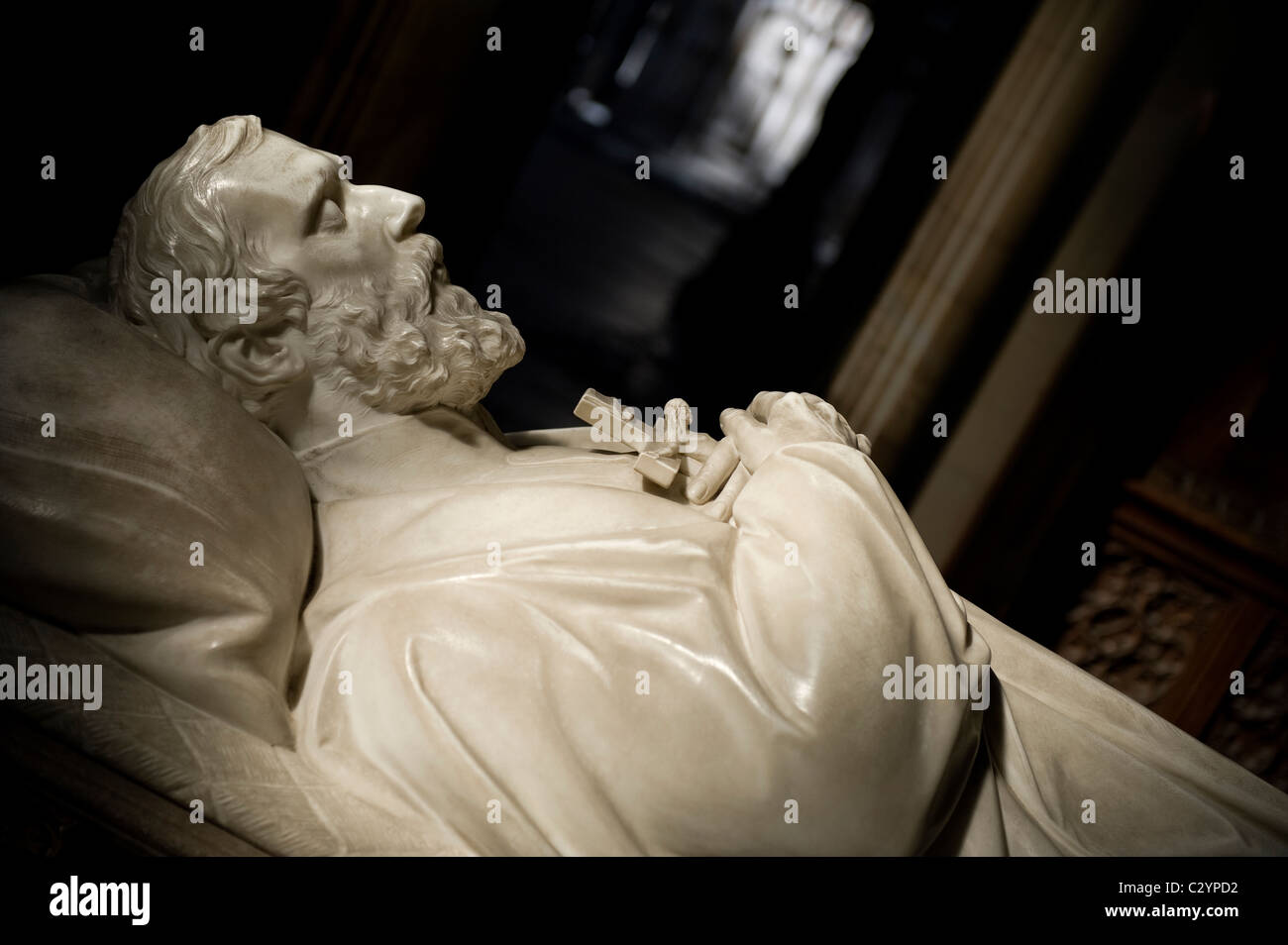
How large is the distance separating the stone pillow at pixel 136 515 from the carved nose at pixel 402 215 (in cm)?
46

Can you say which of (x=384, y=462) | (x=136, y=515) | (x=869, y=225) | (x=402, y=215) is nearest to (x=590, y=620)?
(x=384, y=462)

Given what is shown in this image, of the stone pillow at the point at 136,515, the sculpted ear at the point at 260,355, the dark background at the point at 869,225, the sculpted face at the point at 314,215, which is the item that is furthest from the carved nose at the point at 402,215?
the dark background at the point at 869,225

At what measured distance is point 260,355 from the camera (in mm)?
1935

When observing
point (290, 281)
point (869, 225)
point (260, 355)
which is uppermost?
point (869, 225)

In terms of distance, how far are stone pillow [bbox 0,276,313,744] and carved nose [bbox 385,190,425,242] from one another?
46 centimetres

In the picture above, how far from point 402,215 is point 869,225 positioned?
3753 mm

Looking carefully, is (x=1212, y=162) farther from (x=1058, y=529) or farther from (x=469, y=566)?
(x=469, y=566)

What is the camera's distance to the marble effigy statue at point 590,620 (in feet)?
5.34

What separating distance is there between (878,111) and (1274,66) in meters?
7.25

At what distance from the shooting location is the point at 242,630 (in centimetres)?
163

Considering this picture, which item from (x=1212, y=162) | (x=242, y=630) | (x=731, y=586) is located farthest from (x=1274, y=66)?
(x=242, y=630)

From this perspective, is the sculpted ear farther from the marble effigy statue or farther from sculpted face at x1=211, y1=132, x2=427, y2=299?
sculpted face at x1=211, y1=132, x2=427, y2=299

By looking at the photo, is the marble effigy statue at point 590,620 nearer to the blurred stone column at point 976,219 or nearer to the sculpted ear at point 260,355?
the sculpted ear at point 260,355

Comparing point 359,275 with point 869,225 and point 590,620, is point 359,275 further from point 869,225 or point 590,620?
point 869,225
